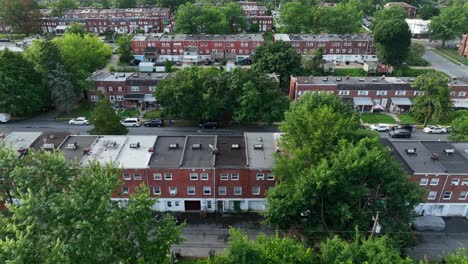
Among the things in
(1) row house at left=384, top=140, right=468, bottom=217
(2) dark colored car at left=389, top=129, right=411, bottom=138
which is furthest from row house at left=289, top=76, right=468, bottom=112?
(1) row house at left=384, top=140, right=468, bottom=217

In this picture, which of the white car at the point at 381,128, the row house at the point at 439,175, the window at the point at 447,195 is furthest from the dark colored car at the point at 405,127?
the window at the point at 447,195

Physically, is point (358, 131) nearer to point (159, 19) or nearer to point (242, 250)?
point (242, 250)

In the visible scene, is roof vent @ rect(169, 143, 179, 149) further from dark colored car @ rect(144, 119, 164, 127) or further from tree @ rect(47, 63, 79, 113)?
tree @ rect(47, 63, 79, 113)

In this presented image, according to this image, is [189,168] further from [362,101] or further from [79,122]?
[362,101]

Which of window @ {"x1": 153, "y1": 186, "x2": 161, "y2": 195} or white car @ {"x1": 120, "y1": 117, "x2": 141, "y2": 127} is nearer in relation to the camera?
window @ {"x1": 153, "y1": 186, "x2": 161, "y2": 195}

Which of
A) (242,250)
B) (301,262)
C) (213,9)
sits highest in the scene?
(213,9)

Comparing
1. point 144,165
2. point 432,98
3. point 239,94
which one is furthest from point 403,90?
point 144,165

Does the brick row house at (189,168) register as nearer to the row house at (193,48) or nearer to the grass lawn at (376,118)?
the grass lawn at (376,118)

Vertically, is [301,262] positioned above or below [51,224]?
Answer: below
